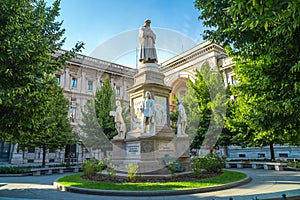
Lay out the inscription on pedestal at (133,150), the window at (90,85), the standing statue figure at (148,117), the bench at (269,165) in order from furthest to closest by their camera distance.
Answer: the window at (90,85) < the bench at (269,165) < the inscription on pedestal at (133,150) < the standing statue figure at (148,117)

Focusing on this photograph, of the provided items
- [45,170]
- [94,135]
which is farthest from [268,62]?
[94,135]

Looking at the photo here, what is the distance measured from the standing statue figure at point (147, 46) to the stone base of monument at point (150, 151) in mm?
5324

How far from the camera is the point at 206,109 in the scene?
22.3m

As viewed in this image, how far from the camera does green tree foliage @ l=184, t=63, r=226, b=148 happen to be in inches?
836

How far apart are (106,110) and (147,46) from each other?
40.9ft

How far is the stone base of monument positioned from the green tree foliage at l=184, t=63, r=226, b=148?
32.5ft

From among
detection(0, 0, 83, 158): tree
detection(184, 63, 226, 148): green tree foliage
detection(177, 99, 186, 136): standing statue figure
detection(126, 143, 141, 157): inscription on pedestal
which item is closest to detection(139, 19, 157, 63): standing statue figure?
detection(177, 99, 186, 136): standing statue figure

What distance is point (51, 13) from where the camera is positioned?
10.1 meters

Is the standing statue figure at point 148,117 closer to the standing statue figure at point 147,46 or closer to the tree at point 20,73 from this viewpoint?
the standing statue figure at point 147,46

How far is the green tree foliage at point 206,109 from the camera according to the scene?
2123 cm

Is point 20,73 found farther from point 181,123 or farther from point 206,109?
point 206,109

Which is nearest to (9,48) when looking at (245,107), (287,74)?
(287,74)

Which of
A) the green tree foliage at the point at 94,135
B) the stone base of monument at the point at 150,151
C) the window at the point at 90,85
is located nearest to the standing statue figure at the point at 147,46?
the stone base of monument at the point at 150,151

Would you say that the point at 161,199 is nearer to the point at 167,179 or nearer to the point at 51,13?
the point at 167,179
